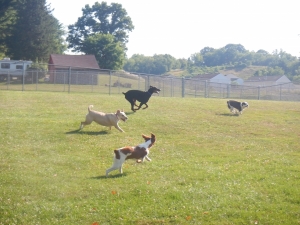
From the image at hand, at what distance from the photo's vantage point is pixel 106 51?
72.2m

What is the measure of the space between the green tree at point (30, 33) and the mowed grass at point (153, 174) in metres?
45.4

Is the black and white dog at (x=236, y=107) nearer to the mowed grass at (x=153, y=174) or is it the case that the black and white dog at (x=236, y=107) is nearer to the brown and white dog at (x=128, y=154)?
the mowed grass at (x=153, y=174)

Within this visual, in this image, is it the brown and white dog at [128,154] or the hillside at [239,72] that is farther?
the hillside at [239,72]

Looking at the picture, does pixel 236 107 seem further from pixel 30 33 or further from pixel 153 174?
pixel 30 33

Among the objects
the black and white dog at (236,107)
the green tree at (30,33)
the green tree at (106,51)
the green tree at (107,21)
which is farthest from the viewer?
the green tree at (107,21)

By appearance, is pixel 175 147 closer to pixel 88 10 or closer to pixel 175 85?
pixel 175 85

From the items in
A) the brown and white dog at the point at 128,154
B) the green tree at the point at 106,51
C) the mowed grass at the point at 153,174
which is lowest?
the mowed grass at the point at 153,174

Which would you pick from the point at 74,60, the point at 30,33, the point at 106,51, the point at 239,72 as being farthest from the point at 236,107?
the point at 239,72

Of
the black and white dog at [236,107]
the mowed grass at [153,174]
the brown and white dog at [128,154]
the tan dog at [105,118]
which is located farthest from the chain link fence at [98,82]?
the brown and white dog at [128,154]

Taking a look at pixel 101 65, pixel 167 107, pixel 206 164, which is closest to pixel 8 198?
pixel 206 164

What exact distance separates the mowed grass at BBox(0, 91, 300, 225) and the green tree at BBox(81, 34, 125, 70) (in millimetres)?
52383

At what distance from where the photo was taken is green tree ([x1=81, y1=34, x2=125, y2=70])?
7188cm

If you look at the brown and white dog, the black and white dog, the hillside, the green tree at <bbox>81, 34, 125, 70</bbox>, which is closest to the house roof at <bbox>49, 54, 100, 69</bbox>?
the green tree at <bbox>81, 34, 125, 70</bbox>

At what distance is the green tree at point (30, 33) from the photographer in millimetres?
62875
